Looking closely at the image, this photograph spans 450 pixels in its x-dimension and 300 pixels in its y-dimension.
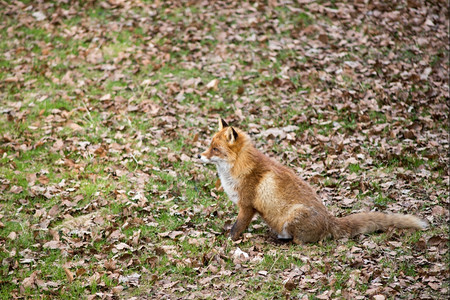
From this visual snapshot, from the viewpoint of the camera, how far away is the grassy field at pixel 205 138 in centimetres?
659

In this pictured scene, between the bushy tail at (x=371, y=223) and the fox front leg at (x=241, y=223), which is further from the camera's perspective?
the fox front leg at (x=241, y=223)

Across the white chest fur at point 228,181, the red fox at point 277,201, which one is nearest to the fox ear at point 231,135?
the red fox at point 277,201

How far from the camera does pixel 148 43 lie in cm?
1427

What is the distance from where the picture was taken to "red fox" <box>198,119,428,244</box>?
7.01 metres

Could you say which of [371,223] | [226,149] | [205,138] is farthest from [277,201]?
[205,138]

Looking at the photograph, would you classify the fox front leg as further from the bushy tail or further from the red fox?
the bushy tail

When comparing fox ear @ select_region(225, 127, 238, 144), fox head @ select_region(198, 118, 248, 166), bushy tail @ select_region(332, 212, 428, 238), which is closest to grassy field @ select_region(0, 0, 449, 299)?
bushy tail @ select_region(332, 212, 428, 238)

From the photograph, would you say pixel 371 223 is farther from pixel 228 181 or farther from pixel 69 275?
pixel 69 275

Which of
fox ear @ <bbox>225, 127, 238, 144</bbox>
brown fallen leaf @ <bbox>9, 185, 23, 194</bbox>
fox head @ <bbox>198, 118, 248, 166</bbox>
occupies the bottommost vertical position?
brown fallen leaf @ <bbox>9, 185, 23, 194</bbox>

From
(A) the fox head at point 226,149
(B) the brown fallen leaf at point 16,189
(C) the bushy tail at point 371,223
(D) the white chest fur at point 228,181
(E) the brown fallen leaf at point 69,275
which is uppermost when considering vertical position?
(A) the fox head at point 226,149

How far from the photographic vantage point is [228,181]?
752cm

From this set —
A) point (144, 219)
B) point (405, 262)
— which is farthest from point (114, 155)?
point (405, 262)

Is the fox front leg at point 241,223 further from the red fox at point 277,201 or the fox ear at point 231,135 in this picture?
the fox ear at point 231,135

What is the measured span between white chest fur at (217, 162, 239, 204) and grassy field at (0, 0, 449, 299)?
64 centimetres
